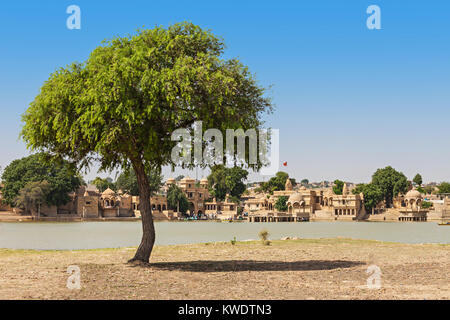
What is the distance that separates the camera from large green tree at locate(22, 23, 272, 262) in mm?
15719

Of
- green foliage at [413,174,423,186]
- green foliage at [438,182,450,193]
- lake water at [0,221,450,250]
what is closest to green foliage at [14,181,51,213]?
lake water at [0,221,450,250]

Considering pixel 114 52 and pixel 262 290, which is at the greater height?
pixel 114 52

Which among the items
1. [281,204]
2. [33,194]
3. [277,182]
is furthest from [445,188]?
[33,194]

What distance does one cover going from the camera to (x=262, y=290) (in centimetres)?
1316

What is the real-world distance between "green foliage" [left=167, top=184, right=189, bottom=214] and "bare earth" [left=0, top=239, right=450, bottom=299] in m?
109

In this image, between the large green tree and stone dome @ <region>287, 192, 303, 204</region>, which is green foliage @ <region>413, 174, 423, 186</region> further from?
the large green tree

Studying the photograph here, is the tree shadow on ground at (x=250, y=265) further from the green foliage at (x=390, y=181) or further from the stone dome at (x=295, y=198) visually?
the green foliage at (x=390, y=181)

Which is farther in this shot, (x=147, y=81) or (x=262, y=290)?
(x=147, y=81)

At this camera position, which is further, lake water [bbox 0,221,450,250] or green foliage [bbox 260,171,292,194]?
green foliage [bbox 260,171,292,194]
